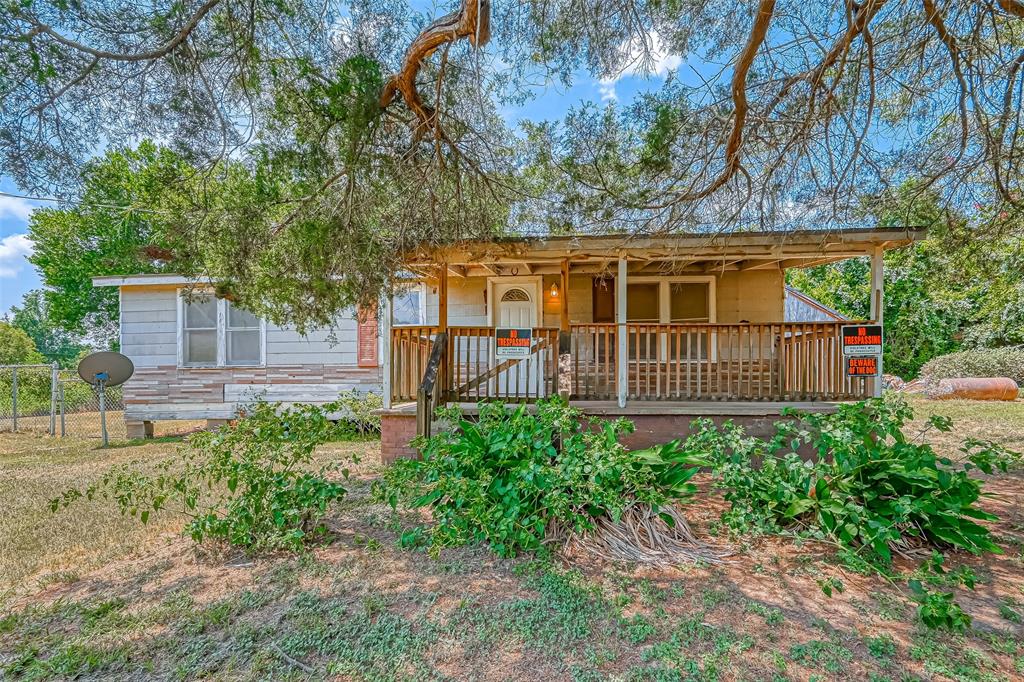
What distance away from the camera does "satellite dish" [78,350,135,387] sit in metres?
8.72

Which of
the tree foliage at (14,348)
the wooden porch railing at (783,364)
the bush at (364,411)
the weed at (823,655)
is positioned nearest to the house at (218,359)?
the bush at (364,411)

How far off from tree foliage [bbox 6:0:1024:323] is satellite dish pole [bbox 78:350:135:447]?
5493mm

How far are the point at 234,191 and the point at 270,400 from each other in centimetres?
581

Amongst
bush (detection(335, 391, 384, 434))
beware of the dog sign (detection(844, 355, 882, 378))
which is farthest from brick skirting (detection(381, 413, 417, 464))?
beware of the dog sign (detection(844, 355, 882, 378))

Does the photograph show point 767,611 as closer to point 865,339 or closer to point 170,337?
point 865,339

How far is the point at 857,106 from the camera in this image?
4578mm

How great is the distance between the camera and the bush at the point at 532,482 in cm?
348

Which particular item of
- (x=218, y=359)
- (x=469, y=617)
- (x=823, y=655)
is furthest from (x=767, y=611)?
(x=218, y=359)

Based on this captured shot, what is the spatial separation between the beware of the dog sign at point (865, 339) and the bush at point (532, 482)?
3145 millimetres

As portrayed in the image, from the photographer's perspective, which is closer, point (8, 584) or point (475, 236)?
point (8, 584)

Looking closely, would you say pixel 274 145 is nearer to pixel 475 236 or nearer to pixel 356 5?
pixel 356 5

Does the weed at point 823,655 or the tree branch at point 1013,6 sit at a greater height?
the tree branch at point 1013,6

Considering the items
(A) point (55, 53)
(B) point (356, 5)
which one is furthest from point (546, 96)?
(A) point (55, 53)

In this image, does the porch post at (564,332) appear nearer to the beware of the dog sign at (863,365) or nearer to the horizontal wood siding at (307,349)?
the beware of the dog sign at (863,365)
